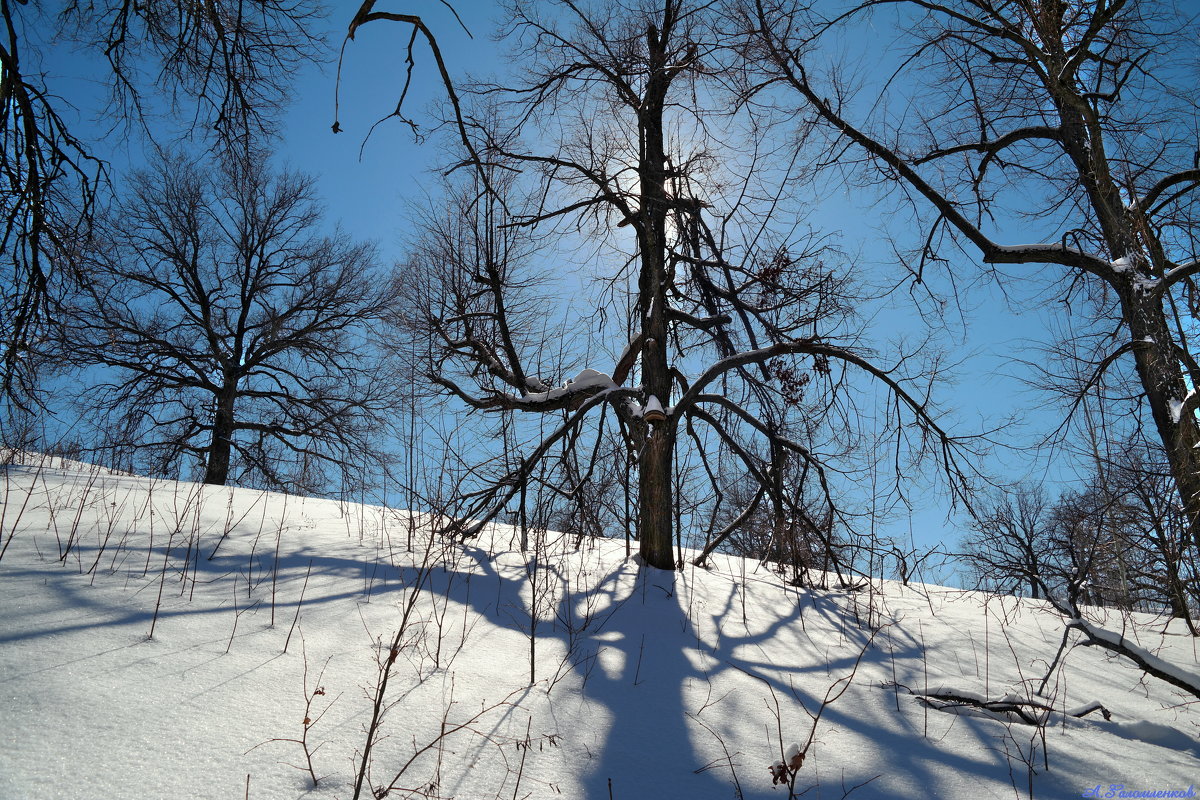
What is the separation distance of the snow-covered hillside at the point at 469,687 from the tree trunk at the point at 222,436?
10265 mm

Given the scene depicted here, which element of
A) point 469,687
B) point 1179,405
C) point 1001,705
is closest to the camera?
point 469,687

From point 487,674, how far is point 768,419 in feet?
14.2

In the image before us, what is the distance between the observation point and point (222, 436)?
44.8 feet

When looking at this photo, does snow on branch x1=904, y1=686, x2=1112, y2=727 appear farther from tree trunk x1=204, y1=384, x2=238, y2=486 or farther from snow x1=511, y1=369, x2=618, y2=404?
tree trunk x1=204, y1=384, x2=238, y2=486

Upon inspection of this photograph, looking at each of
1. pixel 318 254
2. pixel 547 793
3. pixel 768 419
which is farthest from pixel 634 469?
pixel 318 254

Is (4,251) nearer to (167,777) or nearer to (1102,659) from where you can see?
(167,777)

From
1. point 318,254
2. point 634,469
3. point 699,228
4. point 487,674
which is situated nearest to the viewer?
point 487,674

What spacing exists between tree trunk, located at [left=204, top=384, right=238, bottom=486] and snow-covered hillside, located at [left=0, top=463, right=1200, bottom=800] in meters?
10.3

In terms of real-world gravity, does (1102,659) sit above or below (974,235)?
below

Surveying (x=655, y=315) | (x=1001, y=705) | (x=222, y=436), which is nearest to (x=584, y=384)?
(x=655, y=315)

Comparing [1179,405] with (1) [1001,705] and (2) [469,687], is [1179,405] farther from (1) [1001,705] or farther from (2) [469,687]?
(2) [469,687]

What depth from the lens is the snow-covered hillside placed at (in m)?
1.73

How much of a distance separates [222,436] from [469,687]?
1371 cm

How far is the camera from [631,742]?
221 cm
